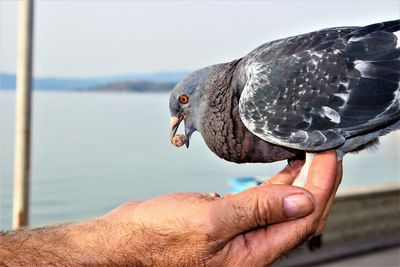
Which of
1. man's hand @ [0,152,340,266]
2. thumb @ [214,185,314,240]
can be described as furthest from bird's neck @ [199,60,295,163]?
thumb @ [214,185,314,240]

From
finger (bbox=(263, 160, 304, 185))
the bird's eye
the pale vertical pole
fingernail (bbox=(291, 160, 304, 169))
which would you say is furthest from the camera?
the pale vertical pole

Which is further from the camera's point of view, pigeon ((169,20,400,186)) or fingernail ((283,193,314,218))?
pigeon ((169,20,400,186))

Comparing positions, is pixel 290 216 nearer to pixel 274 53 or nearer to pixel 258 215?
pixel 258 215

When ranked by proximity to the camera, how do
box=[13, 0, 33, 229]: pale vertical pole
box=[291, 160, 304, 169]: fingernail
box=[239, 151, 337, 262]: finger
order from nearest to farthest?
box=[239, 151, 337, 262]: finger
box=[291, 160, 304, 169]: fingernail
box=[13, 0, 33, 229]: pale vertical pole

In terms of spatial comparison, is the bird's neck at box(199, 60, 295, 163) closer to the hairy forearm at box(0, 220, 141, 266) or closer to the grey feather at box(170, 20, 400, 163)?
the grey feather at box(170, 20, 400, 163)

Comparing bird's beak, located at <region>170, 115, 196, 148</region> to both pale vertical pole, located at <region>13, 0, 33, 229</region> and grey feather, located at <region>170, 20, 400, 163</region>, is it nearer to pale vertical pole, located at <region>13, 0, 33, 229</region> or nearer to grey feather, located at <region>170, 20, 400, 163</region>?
grey feather, located at <region>170, 20, 400, 163</region>

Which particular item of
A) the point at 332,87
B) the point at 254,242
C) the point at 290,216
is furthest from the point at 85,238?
the point at 332,87

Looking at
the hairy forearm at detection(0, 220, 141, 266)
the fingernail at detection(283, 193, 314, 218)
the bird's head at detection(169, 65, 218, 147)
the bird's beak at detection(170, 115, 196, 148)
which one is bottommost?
the hairy forearm at detection(0, 220, 141, 266)

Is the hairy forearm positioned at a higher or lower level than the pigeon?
lower
